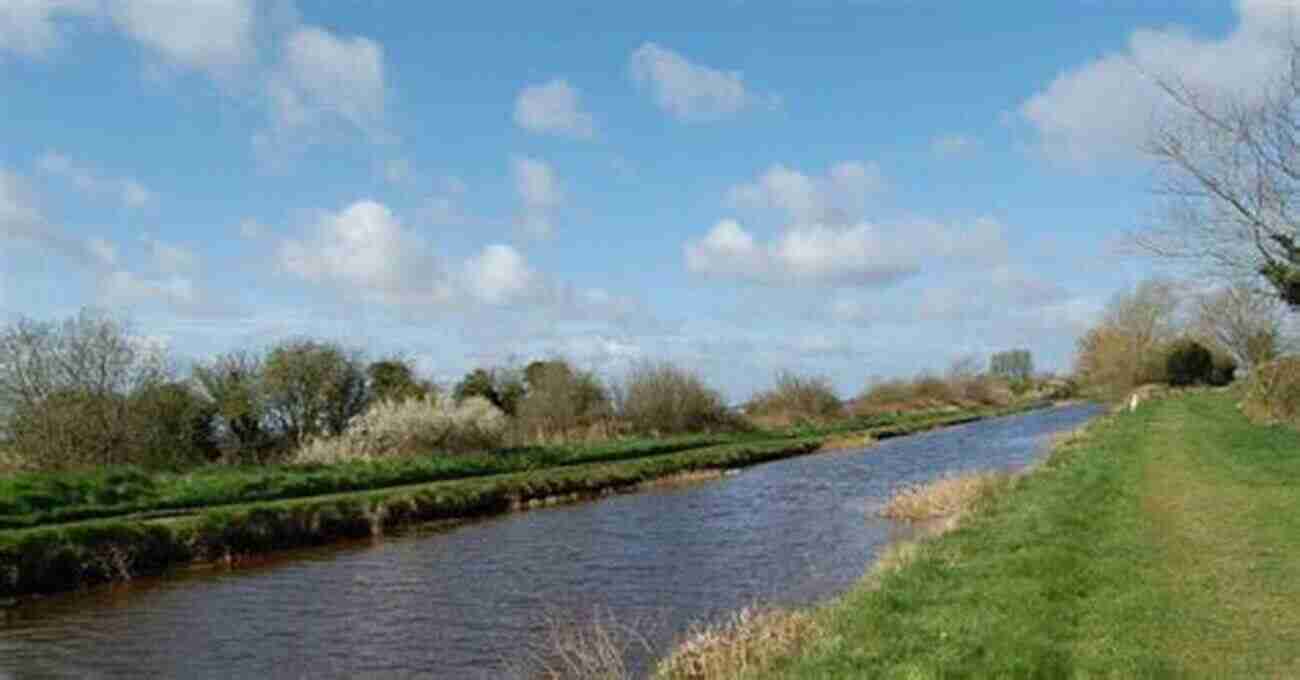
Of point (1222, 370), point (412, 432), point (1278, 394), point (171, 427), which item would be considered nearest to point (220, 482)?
point (171, 427)

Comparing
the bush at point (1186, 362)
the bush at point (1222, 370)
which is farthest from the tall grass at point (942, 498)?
the bush at point (1222, 370)

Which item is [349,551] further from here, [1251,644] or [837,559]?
[1251,644]

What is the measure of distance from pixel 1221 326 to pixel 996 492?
150 feet

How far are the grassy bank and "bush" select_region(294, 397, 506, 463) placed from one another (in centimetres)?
209

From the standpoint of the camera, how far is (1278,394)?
131 feet

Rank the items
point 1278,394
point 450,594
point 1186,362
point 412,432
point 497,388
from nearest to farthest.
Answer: point 450,594 < point 1278,394 < point 412,432 < point 497,388 < point 1186,362

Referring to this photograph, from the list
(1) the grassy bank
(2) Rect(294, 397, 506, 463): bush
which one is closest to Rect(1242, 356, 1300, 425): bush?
(1) the grassy bank

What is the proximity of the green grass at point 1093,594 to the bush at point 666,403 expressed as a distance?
39.0 metres

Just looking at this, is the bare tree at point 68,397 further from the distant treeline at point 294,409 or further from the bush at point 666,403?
the bush at point 666,403

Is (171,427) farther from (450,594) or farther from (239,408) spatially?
(450,594)

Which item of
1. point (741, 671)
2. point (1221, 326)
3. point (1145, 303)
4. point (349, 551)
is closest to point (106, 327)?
point (349, 551)

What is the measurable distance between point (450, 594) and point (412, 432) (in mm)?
23088

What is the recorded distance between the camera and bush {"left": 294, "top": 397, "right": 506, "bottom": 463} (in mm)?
38938

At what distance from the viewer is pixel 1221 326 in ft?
208
